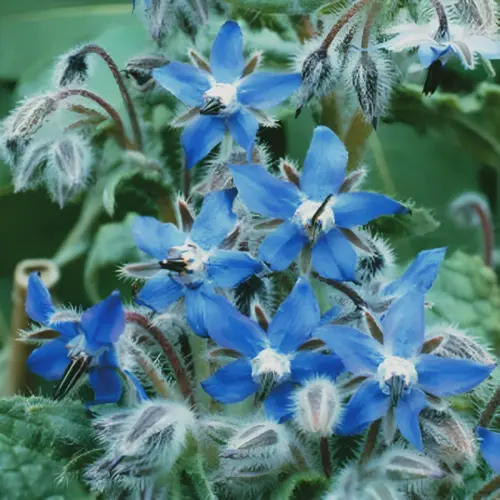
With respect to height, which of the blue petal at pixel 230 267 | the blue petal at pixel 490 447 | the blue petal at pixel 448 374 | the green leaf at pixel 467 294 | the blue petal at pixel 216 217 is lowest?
the green leaf at pixel 467 294

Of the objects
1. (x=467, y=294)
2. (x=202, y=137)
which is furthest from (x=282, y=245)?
(x=467, y=294)

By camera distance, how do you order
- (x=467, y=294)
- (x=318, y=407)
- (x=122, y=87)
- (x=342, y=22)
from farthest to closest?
(x=467, y=294)
(x=122, y=87)
(x=342, y=22)
(x=318, y=407)

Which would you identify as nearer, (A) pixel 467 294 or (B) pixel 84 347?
(B) pixel 84 347

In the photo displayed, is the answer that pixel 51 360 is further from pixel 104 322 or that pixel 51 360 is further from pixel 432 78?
pixel 432 78

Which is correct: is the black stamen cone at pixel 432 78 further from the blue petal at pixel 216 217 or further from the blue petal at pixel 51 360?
the blue petal at pixel 51 360

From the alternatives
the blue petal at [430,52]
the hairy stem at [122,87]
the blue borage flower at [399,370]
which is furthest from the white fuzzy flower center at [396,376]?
the hairy stem at [122,87]

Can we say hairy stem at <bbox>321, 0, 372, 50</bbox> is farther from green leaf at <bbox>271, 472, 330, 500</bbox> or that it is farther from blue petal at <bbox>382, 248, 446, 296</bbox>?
green leaf at <bbox>271, 472, 330, 500</bbox>

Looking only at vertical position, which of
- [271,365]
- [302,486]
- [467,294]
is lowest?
[467,294]
